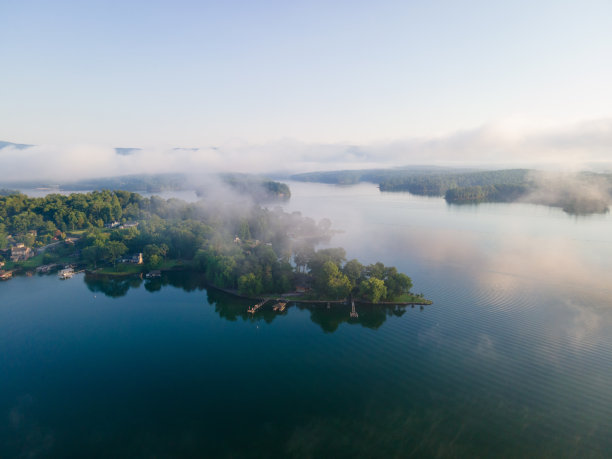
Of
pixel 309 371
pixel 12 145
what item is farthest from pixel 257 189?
pixel 12 145

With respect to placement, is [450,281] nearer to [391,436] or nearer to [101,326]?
[391,436]

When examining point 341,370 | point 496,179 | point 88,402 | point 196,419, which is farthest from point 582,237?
point 496,179

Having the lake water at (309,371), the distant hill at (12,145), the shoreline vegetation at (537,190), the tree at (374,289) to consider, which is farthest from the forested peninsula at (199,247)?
the distant hill at (12,145)

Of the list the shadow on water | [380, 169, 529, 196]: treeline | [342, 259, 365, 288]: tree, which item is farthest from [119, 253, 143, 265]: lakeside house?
[380, 169, 529, 196]: treeline

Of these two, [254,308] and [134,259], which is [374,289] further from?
[134,259]

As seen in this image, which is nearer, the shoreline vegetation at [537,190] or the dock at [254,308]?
the dock at [254,308]

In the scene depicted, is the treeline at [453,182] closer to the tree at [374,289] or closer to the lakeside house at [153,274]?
the tree at [374,289]

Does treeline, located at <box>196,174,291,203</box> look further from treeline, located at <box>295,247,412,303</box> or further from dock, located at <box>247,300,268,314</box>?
dock, located at <box>247,300,268,314</box>
